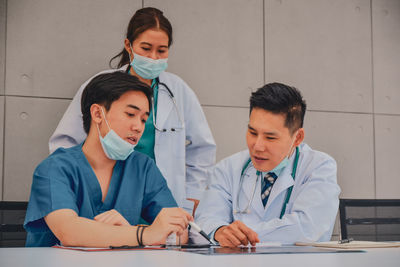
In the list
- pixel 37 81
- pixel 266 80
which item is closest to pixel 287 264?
pixel 37 81

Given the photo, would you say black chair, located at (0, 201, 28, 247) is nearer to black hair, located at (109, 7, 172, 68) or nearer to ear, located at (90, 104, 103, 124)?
ear, located at (90, 104, 103, 124)

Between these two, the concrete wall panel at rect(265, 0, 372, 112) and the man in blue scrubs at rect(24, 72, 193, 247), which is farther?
the concrete wall panel at rect(265, 0, 372, 112)

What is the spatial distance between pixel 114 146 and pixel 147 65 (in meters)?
0.64

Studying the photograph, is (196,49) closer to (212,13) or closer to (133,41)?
(212,13)

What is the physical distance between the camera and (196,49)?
10.2 ft

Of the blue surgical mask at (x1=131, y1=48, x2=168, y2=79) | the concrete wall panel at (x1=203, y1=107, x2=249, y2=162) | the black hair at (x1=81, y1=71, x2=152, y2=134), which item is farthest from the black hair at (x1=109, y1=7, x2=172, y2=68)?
the concrete wall panel at (x1=203, y1=107, x2=249, y2=162)

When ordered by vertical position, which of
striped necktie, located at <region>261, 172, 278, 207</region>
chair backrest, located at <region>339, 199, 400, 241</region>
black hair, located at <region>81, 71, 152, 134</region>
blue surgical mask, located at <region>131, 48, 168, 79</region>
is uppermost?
blue surgical mask, located at <region>131, 48, 168, 79</region>

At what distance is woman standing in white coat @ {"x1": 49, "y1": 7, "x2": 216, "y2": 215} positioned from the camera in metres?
2.18

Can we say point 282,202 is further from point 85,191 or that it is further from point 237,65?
point 237,65

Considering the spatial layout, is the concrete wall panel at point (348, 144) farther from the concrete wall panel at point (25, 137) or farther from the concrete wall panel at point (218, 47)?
the concrete wall panel at point (25, 137)

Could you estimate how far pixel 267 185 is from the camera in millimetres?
1832

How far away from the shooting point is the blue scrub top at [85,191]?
1.45 m

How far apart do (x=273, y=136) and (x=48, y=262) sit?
42.5 inches

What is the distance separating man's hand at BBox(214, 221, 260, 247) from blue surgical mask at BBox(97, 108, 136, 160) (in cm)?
45
